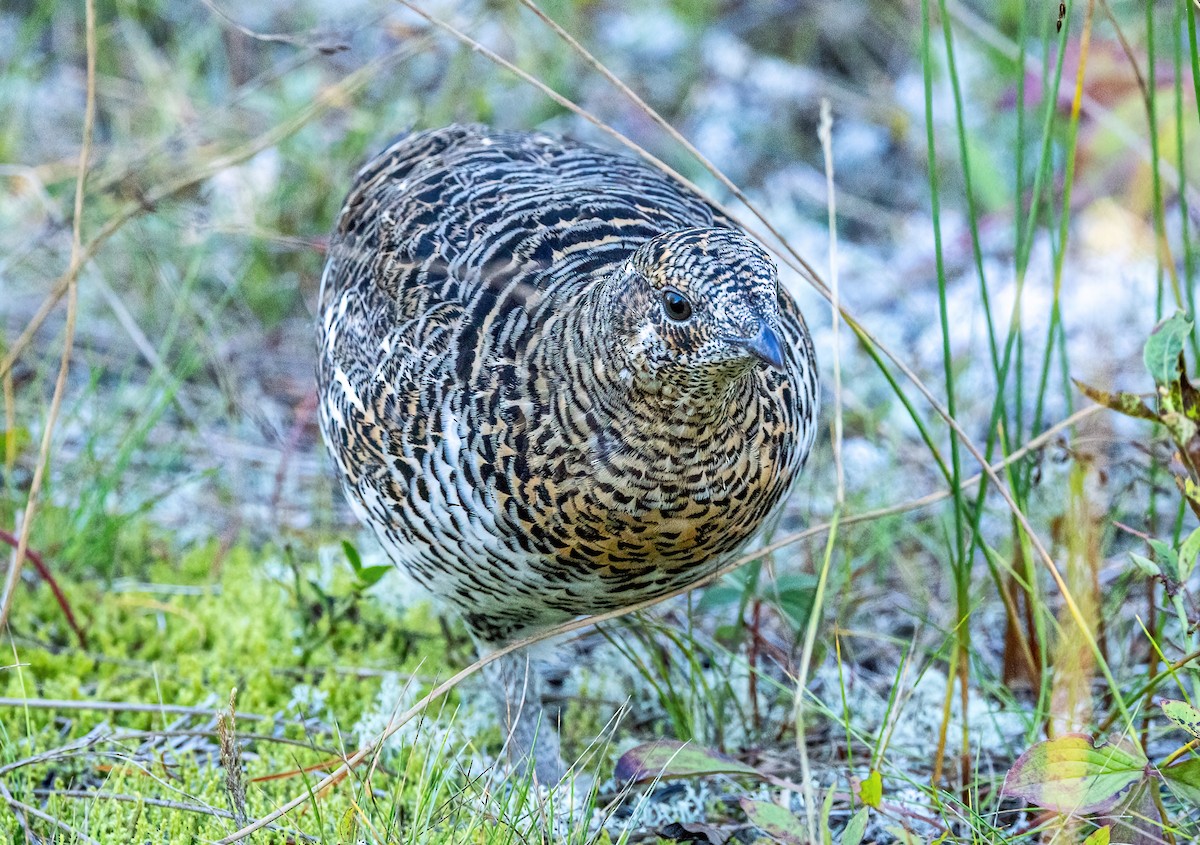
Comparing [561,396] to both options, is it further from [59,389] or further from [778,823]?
[59,389]

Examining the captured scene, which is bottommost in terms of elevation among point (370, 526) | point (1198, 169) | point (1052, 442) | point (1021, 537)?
point (370, 526)

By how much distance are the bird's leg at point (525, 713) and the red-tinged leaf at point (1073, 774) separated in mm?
1318

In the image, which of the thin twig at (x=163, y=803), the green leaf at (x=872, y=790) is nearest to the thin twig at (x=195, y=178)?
the thin twig at (x=163, y=803)

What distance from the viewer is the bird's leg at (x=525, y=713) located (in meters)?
3.32

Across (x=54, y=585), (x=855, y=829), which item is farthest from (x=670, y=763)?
(x=54, y=585)

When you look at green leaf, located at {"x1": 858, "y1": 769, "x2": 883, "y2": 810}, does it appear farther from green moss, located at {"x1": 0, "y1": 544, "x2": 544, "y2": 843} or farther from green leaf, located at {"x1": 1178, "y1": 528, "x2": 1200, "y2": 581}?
green moss, located at {"x1": 0, "y1": 544, "x2": 544, "y2": 843}

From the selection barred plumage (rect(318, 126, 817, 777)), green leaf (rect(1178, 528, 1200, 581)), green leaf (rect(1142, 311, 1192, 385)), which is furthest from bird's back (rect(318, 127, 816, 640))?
green leaf (rect(1178, 528, 1200, 581))

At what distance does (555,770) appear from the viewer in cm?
332

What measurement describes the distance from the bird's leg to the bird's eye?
1.22m

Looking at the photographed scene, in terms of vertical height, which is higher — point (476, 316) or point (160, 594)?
point (476, 316)

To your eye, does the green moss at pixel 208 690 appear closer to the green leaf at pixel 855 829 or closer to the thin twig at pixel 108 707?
the thin twig at pixel 108 707

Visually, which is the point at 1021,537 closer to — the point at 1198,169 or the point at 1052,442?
the point at 1052,442

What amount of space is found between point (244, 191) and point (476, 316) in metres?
2.98

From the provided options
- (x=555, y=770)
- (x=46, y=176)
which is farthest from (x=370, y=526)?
(x=46, y=176)
